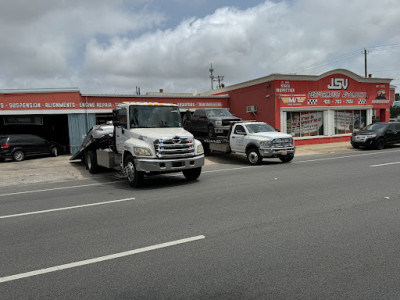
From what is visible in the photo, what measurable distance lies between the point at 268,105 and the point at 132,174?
15020mm

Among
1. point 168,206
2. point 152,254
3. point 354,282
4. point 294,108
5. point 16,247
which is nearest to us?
point 354,282

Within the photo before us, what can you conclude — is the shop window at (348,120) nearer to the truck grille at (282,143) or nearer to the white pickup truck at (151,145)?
the truck grille at (282,143)

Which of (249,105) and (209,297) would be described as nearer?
(209,297)

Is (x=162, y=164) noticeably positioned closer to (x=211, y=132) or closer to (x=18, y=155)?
(x=211, y=132)

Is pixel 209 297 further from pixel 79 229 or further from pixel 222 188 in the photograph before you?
pixel 222 188

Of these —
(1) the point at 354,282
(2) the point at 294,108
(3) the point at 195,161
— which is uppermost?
(2) the point at 294,108

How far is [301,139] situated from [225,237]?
19.8 m

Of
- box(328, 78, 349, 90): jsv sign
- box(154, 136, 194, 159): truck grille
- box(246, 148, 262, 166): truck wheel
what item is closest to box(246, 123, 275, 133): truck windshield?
box(246, 148, 262, 166): truck wheel

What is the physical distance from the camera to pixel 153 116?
10227 millimetres

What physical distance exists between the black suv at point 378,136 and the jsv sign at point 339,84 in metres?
4.85

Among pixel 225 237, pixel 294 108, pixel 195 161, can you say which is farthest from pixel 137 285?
pixel 294 108

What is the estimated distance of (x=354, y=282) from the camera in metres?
3.33

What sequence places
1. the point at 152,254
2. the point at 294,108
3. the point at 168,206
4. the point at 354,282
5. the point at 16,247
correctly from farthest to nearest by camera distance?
the point at 294,108 < the point at 168,206 < the point at 16,247 < the point at 152,254 < the point at 354,282

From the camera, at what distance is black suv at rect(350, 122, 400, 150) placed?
19.5 m
